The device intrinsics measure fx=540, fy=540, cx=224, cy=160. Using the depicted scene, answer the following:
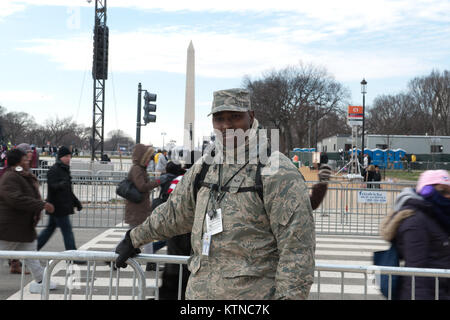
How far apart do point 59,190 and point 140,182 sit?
1270mm

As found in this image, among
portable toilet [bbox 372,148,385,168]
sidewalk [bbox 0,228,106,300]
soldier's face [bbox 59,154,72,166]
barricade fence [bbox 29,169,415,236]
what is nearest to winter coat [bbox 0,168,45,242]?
sidewalk [bbox 0,228,106,300]

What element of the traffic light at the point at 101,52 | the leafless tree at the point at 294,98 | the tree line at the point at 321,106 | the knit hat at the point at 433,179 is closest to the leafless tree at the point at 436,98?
the tree line at the point at 321,106

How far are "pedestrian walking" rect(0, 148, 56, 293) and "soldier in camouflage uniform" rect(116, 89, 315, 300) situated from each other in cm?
453

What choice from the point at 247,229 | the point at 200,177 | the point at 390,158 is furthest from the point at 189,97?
the point at 390,158

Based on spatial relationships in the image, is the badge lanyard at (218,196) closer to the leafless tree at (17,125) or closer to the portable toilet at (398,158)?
the portable toilet at (398,158)

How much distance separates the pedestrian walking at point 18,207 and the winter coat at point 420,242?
4.83m

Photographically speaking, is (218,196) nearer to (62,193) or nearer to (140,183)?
(140,183)

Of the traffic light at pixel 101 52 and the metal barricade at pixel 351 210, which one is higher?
the traffic light at pixel 101 52

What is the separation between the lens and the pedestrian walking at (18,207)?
22.0ft

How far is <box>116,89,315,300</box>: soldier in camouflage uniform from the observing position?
2.55 m

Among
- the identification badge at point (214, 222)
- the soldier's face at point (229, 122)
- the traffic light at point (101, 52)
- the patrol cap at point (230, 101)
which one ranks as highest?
the traffic light at point (101, 52)

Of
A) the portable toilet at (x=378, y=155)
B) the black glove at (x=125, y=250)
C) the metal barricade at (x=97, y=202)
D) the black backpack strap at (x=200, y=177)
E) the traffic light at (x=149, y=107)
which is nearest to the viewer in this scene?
the black backpack strap at (x=200, y=177)

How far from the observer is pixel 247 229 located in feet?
8.68
